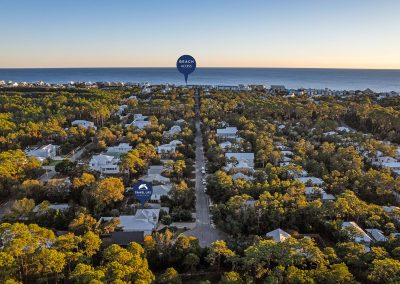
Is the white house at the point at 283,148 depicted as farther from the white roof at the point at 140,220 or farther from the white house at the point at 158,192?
the white roof at the point at 140,220

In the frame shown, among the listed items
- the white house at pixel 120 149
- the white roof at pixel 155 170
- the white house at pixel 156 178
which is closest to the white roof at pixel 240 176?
the white house at pixel 156 178

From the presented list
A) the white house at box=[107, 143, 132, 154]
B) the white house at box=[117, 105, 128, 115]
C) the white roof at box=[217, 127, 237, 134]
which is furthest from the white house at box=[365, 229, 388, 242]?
the white house at box=[117, 105, 128, 115]

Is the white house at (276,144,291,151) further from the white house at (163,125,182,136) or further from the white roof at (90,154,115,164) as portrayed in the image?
the white roof at (90,154,115,164)

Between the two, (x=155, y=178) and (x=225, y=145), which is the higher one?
(x=225, y=145)

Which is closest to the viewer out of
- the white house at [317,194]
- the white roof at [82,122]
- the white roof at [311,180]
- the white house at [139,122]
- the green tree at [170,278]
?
the green tree at [170,278]

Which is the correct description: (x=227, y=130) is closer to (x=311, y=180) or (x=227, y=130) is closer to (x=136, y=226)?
(x=311, y=180)

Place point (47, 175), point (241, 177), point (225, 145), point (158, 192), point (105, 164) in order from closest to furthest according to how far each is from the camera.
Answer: point (158, 192)
point (241, 177)
point (47, 175)
point (105, 164)
point (225, 145)

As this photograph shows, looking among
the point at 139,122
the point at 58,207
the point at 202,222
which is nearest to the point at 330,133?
the point at 139,122
